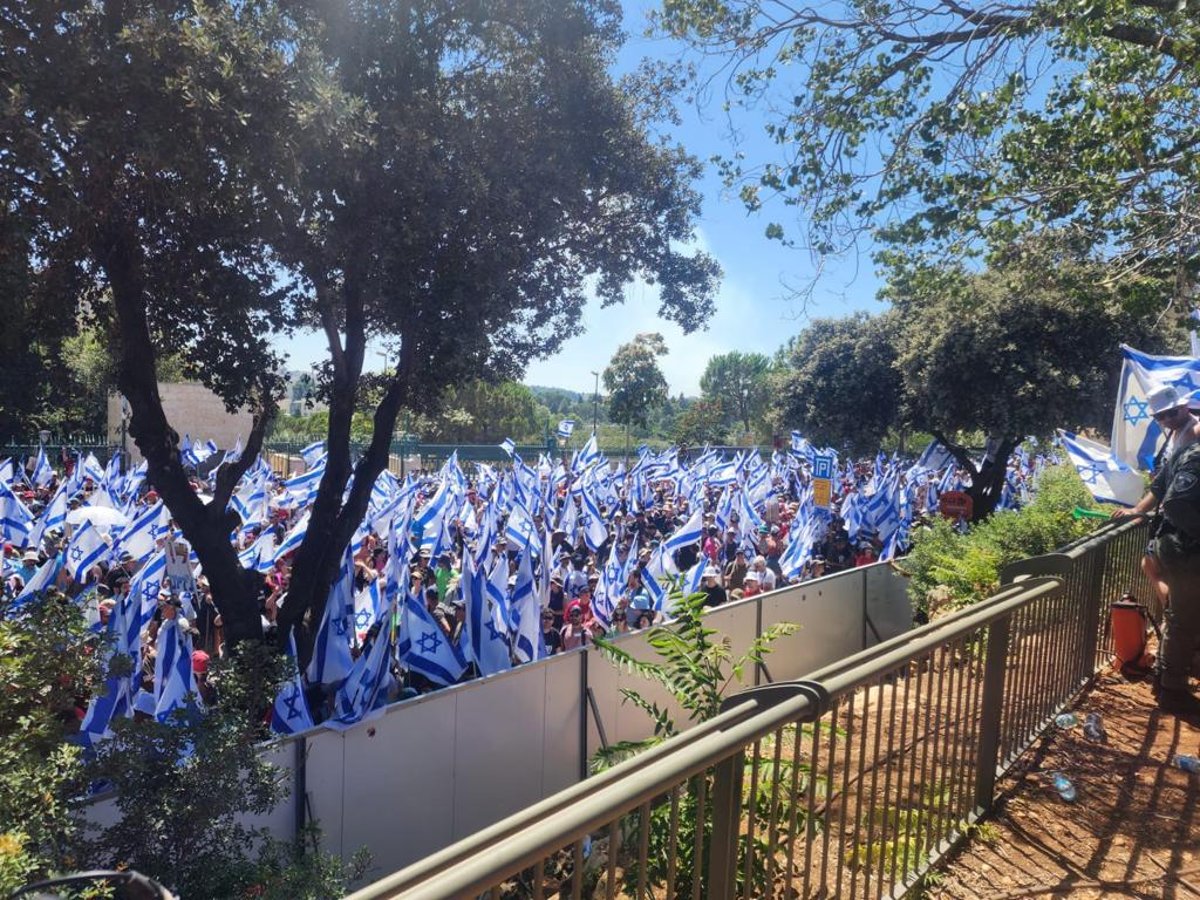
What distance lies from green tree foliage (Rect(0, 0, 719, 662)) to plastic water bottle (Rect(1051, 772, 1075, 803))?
4910 millimetres

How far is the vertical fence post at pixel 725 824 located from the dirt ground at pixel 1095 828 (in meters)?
1.40

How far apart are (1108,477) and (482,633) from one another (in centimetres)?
648

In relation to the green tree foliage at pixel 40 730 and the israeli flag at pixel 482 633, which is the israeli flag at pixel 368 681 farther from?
the green tree foliage at pixel 40 730

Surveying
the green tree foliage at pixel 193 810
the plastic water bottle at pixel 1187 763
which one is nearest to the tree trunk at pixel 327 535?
the green tree foliage at pixel 193 810

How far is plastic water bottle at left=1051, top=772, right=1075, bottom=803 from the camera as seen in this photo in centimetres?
406

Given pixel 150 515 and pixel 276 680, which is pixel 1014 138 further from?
pixel 150 515

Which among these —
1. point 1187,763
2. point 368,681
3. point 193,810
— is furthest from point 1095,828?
point 368,681

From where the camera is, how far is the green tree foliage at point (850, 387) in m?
24.7

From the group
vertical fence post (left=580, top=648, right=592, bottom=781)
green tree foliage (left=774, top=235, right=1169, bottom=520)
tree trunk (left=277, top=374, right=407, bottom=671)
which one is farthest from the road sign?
tree trunk (left=277, top=374, right=407, bottom=671)

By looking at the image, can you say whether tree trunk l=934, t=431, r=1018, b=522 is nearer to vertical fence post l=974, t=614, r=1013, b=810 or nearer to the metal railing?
the metal railing

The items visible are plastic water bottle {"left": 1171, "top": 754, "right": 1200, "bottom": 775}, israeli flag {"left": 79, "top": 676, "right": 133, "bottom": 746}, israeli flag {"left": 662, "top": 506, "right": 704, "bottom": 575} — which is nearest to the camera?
plastic water bottle {"left": 1171, "top": 754, "right": 1200, "bottom": 775}

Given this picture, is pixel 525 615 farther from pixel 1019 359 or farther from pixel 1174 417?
pixel 1019 359

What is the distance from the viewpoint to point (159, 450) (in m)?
6.85

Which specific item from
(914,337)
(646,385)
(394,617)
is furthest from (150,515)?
(646,385)
